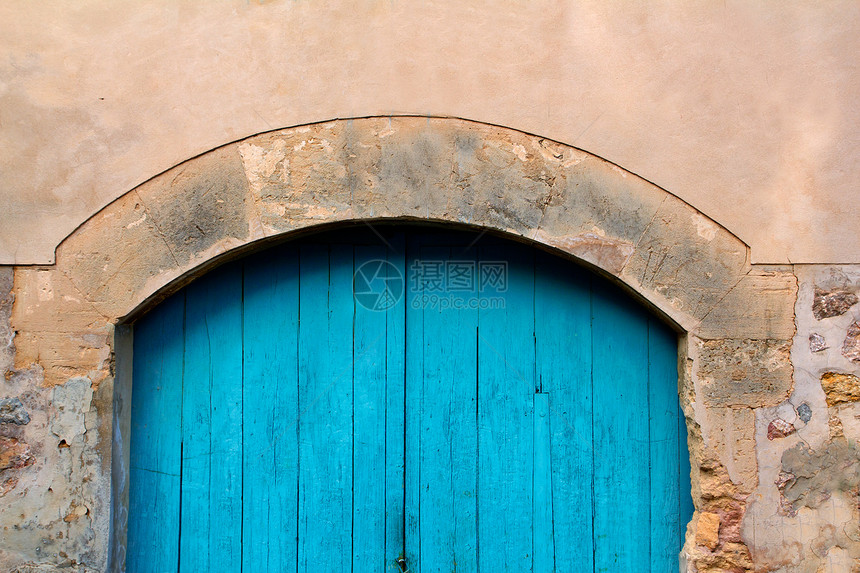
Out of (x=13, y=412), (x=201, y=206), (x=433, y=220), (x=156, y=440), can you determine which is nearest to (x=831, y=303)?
(x=433, y=220)

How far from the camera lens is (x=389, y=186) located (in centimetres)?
191

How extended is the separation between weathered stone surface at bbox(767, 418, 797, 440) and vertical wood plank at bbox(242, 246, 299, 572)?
1673mm

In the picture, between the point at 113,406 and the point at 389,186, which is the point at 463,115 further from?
the point at 113,406

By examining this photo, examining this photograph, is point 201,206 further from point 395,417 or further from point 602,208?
point 602,208

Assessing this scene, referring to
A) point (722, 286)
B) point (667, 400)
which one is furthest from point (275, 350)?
point (722, 286)

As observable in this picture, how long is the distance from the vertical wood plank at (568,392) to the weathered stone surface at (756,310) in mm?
424

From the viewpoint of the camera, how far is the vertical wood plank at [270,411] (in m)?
2.02

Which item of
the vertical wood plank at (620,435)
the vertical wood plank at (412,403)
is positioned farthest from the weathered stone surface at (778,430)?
the vertical wood plank at (412,403)

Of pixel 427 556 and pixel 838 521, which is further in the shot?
pixel 427 556

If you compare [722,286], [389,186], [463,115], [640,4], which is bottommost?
[722,286]

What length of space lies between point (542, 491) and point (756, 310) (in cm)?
100

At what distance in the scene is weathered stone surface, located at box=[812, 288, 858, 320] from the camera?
191 cm

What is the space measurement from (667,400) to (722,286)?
18.3 inches

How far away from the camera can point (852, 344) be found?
1.90 meters
